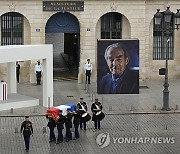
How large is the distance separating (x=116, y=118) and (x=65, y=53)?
2696cm

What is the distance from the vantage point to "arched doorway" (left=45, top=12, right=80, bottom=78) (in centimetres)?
4188

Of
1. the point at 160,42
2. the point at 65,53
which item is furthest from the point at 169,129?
the point at 65,53

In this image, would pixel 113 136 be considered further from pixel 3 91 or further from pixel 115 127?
pixel 3 91

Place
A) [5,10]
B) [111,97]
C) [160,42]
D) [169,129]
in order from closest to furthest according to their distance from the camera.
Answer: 1. [169,129]
2. [111,97]
3. [5,10]
4. [160,42]

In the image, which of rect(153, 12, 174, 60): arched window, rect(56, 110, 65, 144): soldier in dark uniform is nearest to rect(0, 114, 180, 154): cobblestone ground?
rect(56, 110, 65, 144): soldier in dark uniform

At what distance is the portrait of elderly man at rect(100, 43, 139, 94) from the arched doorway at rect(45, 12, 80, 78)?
20.5ft

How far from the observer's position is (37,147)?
80.1ft

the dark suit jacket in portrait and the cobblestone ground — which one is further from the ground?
the dark suit jacket in portrait

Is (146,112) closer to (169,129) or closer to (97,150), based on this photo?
(169,129)

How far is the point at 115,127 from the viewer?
2828 centimetres

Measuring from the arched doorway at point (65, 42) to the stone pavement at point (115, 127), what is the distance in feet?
17.3

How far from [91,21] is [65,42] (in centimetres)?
1544

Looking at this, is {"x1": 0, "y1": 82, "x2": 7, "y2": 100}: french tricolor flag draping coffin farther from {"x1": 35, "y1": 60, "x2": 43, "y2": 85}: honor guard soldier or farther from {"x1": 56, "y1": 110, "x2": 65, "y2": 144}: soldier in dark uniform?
{"x1": 35, "y1": 60, "x2": 43, "y2": 85}: honor guard soldier

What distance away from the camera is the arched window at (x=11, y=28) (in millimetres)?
41625
